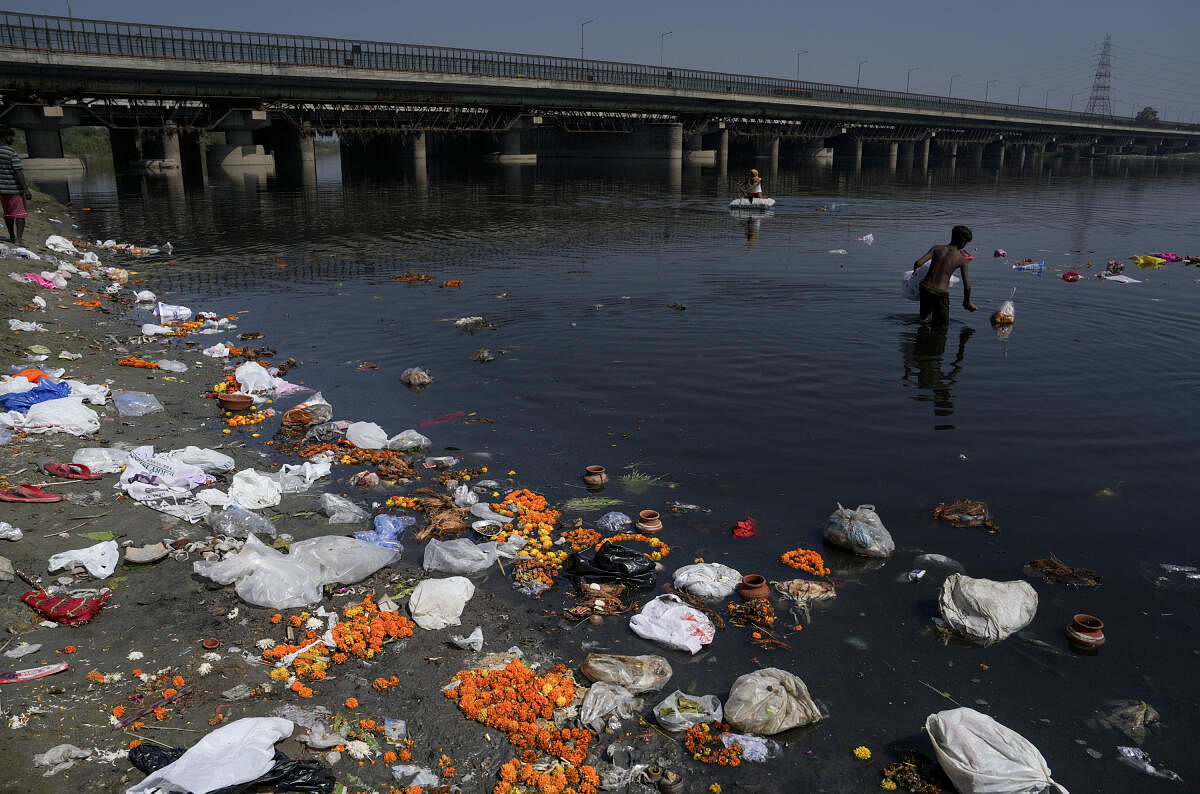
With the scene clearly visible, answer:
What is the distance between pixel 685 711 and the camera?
409 cm

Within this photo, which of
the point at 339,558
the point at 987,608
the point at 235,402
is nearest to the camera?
the point at 987,608

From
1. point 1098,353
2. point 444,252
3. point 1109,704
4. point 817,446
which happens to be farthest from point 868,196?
point 1109,704

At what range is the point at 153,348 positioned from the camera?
11109mm

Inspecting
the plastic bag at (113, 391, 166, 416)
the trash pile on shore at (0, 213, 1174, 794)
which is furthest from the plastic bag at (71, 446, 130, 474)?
the plastic bag at (113, 391, 166, 416)

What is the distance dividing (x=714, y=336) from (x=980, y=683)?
25.6 ft

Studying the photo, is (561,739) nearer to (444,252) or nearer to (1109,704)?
(1109,704)

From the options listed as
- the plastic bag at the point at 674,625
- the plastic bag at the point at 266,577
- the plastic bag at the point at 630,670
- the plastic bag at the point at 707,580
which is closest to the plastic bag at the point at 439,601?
the plastic bag at the point at 266,577

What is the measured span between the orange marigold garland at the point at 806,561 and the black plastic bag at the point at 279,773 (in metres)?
3.38

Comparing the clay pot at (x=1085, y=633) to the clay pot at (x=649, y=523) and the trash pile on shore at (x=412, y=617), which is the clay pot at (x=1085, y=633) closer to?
the trash pile on shore at (x=412, y=617)

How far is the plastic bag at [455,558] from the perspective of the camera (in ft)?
18.1

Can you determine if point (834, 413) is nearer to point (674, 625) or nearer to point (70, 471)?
point (674, 625)

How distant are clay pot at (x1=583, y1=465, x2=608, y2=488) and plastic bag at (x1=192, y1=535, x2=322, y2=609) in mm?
2473

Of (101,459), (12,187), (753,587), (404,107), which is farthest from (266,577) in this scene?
(404,107)

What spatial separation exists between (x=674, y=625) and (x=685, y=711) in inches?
29.7
